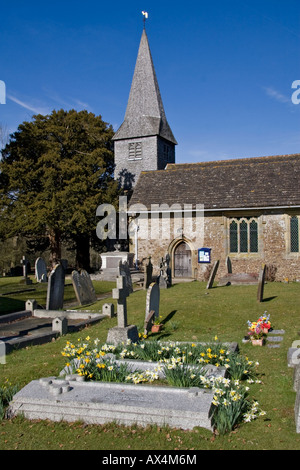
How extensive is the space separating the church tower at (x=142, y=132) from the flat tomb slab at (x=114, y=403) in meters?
29.1

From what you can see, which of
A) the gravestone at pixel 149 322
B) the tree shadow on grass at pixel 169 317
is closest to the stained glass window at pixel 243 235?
the tree shadow on grass at pixel 169 317

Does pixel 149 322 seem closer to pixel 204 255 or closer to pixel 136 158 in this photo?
pixel 204 255

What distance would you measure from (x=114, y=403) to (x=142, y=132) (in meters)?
31.1

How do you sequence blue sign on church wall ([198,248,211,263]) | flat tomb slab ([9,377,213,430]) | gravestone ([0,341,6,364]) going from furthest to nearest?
blue sign on church wall ([198,248,211,263])
gravestone ([0,341,6,364])
flat tomb slab ([9,377,213,430])

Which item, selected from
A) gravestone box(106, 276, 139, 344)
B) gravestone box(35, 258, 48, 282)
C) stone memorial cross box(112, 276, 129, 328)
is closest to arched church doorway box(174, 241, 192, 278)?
gravestone box(35, 258, 48, 282)

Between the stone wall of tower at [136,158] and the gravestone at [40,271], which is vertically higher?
the stone wall of tower at [136,158]

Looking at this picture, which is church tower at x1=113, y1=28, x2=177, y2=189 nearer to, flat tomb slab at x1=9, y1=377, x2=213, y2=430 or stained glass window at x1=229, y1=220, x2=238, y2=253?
stained glass window at x1=229, y1=220, x2=238, y2=253

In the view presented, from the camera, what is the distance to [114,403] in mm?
5633

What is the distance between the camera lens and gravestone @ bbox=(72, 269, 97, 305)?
49.1ft

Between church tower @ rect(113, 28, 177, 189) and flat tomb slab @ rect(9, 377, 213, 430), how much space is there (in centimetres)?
2911

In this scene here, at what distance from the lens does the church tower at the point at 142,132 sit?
34.8 meters

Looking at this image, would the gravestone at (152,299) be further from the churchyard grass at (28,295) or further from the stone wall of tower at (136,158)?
the stone wall of tower at (136,158)

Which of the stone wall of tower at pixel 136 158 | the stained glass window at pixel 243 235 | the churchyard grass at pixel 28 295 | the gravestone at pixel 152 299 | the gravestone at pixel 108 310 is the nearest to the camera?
the gravestone at pixel 152 299

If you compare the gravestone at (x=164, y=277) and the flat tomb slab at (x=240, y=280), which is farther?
the flat tomb slab at (x=240, y=280)
